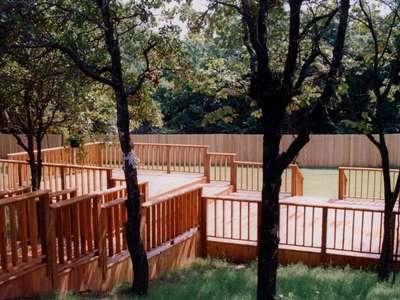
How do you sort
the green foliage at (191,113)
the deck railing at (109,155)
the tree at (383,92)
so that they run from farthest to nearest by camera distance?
the green foliage at (191,113) → the deck railing at (109,155) → the tree at (383,92)

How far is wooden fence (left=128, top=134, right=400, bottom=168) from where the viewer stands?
21.4m

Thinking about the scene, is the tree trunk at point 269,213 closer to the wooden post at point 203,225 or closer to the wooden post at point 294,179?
the wooden post at point 203,225

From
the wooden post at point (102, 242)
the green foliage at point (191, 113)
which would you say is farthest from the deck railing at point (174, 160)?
the green foliage at point (191, 113)

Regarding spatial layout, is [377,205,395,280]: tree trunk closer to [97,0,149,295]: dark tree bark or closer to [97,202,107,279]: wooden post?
[97,0,149,295]: dark tree bark

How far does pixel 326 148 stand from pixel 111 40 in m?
17.3

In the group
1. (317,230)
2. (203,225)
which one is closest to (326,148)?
(317,230)

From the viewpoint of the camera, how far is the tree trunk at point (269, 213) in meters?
4.82

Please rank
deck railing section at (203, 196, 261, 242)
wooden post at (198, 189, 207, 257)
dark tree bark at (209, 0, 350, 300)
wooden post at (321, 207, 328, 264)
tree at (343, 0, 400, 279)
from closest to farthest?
dark tree bark at (209, 0, 350, 300) < tree at (343, 0, 400, 279) < wooden post at (321, 207, 328, 264) < deck railing section at (203, 196, 261, 242) < wooden post at (198, 189, 207, 257)

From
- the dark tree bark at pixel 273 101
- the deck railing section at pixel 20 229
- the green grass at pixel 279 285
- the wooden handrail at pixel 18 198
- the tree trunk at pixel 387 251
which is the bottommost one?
the green grass at pixel 279 285

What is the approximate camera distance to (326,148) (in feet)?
70.9

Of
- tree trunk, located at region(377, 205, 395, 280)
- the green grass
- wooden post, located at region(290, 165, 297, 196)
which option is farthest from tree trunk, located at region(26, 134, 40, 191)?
wooden post, located at region(290, 165, 297, 196)

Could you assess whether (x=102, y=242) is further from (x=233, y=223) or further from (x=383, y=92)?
(x=383, y=92)


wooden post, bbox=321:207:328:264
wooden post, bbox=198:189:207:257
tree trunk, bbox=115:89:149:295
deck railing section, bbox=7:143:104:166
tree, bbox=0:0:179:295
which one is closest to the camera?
tree, bbox=0:0:179:295

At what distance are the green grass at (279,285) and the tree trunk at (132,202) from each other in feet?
0.80
